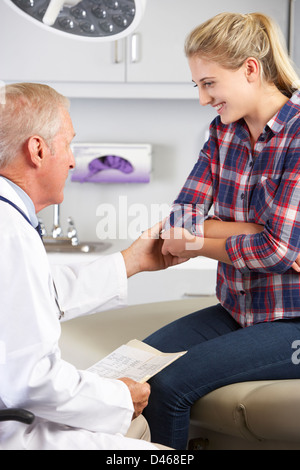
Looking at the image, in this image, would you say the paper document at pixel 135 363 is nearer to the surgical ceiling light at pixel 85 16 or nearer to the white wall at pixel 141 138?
the surgical ceiling light at pixel 85 16

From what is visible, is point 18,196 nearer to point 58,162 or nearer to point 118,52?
point 58,162

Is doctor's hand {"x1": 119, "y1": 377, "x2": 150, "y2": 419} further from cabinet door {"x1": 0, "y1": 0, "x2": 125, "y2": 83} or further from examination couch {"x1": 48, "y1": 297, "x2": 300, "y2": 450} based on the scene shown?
cabinet door {"x1": 0, "y1": 0, "x2": 125, "y2": 83}

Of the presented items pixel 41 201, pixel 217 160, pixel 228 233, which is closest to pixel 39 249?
pixel 41 201

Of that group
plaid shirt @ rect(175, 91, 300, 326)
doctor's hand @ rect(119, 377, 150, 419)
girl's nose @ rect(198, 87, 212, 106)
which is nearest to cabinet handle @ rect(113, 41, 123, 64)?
plaid shirt @ rect(175, 91, 300, 326)

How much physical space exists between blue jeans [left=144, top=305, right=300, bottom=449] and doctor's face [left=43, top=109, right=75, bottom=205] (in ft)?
1.77

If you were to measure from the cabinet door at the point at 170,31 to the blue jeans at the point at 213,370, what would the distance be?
1658 mm

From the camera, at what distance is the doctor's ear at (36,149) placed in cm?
121

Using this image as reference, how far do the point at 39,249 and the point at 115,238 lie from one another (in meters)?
2.22

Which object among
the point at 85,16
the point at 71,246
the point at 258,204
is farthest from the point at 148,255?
the point at 71,246

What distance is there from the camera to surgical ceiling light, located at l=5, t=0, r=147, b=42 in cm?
121

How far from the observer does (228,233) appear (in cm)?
167

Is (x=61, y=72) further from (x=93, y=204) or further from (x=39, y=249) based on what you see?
(x=39, y=249)

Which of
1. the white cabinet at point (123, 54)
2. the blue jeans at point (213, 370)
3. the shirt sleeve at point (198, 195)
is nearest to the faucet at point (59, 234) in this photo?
the white cabinet at point (123, 54)

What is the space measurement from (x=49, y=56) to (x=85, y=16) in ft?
5.66
